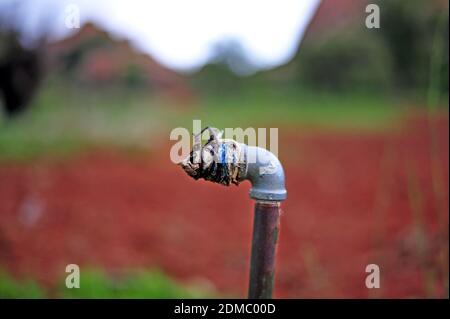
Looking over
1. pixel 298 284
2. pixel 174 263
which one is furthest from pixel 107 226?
pixel 298 284

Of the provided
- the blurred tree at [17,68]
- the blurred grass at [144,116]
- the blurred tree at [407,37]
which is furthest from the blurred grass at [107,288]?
the blurred tree at [407,37]

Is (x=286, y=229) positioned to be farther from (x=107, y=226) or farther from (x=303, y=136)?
(x=303, y=136)

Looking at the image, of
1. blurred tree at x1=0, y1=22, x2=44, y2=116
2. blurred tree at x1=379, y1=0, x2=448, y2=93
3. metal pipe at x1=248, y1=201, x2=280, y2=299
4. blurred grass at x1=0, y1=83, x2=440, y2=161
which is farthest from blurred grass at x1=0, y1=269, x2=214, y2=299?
blurred tree at x1=379, y1=0, x2=448, y2=93

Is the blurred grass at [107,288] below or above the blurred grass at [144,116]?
below

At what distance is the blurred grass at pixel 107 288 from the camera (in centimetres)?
254

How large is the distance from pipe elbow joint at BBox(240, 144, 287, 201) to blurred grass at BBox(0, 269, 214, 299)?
4.71 feet

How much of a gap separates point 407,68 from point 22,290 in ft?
36.3

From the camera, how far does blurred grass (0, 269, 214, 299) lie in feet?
8.32

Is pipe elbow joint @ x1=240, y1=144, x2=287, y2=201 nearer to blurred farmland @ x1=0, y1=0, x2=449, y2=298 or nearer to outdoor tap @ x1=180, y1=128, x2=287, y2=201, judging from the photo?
outdoor tap @ x1=180, y1=128, x2=287, y2=201

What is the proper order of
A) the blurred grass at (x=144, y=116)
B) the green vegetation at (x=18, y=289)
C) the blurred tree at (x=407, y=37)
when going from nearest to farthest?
the green vegetation at (x=18, y=289) → the blurred grass at (x=144, y=116) → the blurred tree at (x=407, y=37)

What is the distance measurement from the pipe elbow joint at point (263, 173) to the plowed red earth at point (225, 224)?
120 cm

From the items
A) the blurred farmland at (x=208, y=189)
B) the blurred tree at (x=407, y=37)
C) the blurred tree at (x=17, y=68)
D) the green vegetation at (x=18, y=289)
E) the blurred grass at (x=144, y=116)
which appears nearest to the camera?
the green vegetation at (x=18, y=289)

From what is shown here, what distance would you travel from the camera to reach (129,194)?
488 cm

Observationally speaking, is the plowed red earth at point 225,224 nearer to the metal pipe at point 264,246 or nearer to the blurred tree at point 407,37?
the metal pipe at point 264,246
